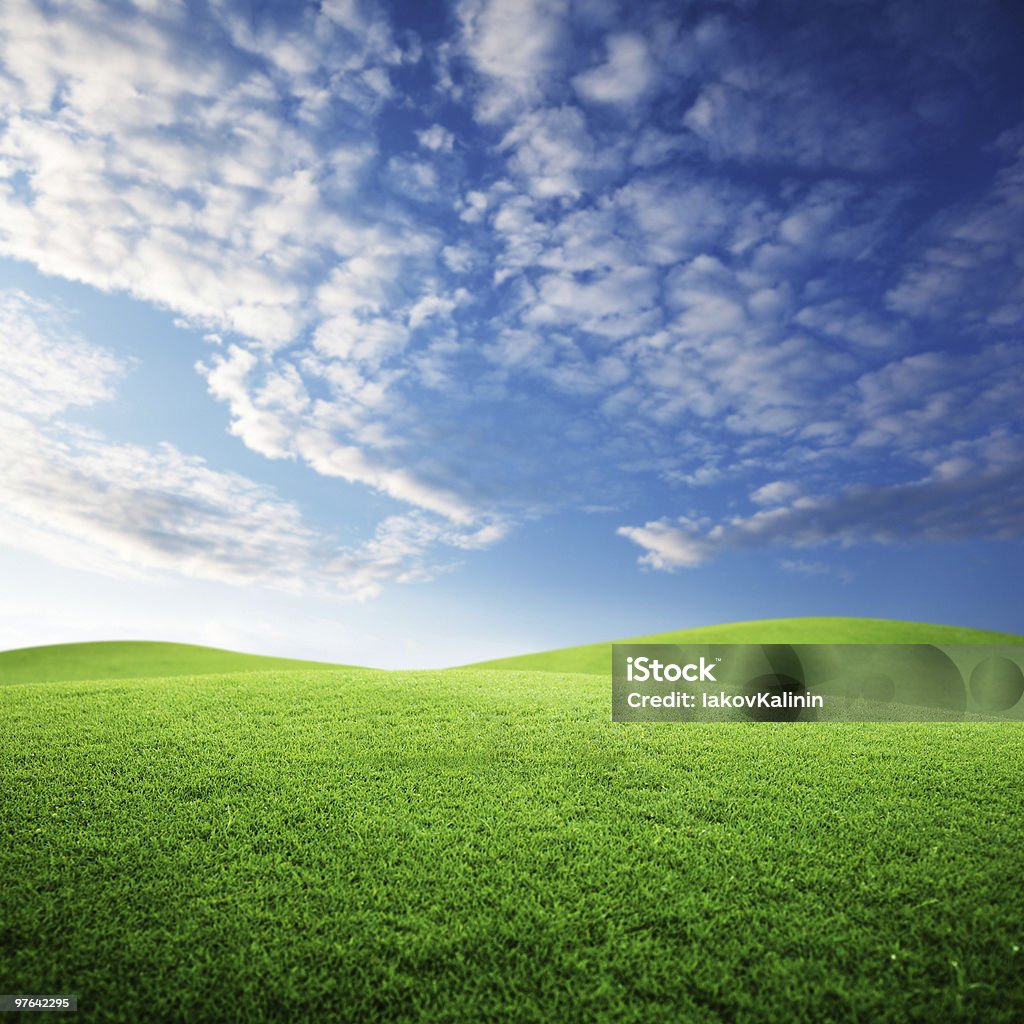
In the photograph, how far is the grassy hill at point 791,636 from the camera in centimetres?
2353

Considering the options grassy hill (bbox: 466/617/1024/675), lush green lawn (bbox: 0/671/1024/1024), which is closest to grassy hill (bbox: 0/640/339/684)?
grassy hill (bbox: 466/617/1024/675)

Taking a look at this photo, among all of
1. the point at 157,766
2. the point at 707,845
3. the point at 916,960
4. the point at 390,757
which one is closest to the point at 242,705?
the point at 157,766

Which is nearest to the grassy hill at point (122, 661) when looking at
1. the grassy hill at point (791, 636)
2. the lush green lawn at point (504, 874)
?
the grassy hill at point (791, 636)

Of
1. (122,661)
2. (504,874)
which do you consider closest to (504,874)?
(504,874)

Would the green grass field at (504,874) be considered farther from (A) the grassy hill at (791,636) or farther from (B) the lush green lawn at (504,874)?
(A) the grassy hill at (791,636)

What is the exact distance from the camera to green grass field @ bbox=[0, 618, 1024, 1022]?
3705 mm

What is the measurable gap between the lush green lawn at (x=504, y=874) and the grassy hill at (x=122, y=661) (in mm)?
13944

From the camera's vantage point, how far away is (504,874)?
466cm

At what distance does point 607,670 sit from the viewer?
21.1 metres

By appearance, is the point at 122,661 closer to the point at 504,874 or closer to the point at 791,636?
the point at 504,874

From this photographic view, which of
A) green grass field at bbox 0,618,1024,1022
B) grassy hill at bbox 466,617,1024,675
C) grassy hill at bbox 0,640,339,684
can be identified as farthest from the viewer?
grassy hill at bbox 466,617,1024,675

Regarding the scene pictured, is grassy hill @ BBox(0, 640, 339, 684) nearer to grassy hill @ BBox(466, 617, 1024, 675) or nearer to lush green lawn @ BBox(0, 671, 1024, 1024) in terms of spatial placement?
grassy hill @ BBox(466, 617, 1024, 675)

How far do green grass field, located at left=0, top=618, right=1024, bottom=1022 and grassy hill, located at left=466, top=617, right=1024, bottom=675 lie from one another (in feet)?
51.3

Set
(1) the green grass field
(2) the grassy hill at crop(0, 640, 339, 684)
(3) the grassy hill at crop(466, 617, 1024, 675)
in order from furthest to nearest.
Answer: (3) the grassy hill at crop(466, 617, 1024, 675) < (2) the grassy hill at crop(0, 640, 339, 684) < (1) the green grass field
